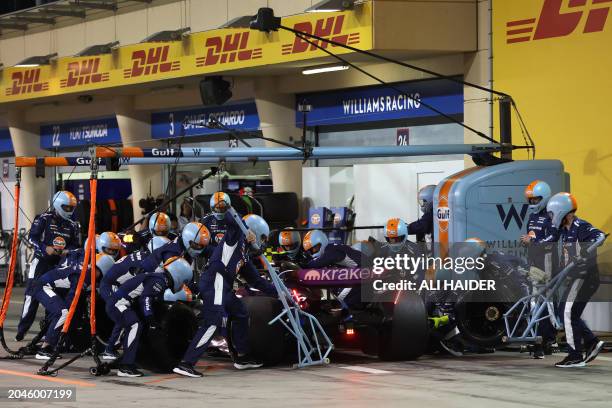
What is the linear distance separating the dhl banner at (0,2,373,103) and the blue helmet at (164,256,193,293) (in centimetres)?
802

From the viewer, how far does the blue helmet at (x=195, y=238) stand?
15.0 metres

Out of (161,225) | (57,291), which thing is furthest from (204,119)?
(57,291)

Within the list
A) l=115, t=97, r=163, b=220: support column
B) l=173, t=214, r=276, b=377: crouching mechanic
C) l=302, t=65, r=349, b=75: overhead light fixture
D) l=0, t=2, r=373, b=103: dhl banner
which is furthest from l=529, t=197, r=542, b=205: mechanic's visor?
l=115, t=97, r=163, b=220: support column

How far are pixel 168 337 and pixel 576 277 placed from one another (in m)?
4.81

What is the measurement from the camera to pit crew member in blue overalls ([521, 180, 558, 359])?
633 inches

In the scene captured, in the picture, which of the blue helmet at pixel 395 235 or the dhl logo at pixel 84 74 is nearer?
the blue helmet at pixel 395 235

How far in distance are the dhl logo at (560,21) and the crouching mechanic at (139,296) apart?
8620 mm

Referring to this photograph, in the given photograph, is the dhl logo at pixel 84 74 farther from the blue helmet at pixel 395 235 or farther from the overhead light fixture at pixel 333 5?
the blue helmet at pixel 395 235

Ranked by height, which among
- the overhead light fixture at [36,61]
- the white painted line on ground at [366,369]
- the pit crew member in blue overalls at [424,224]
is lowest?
the white painted line on ground at [366,369]

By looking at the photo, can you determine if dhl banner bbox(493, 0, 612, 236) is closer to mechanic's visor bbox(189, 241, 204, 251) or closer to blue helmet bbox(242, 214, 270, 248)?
blue helmet bbox(242, 214, 270, 248)

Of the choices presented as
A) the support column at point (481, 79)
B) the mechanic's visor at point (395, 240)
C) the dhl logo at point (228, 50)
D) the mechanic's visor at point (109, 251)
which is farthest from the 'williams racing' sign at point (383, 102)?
the mechanic's visor at point (109, 251)

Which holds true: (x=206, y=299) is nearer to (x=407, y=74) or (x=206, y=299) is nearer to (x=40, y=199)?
(x=407, y=74)

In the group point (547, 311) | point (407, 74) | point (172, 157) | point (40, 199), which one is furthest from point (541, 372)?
point (40, 199)

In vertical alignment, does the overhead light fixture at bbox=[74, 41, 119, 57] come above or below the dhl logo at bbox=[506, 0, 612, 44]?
above
